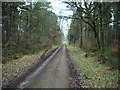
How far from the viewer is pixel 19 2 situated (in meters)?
13.9

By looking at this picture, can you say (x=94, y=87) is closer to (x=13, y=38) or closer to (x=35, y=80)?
(x=35, y=80)

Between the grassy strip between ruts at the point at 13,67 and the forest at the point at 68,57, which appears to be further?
the grassy strip between ruts at the point at 13,67

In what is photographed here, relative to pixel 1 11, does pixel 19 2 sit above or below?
above

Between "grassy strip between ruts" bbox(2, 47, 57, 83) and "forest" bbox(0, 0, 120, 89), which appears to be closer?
"forest" bbox(0, 0, 120, 89)

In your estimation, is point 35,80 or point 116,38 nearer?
point 116,38

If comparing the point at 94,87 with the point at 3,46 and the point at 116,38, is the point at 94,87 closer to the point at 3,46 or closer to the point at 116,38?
the point at 116,38

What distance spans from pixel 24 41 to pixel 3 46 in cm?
355

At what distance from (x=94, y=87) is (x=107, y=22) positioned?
695 centimetres

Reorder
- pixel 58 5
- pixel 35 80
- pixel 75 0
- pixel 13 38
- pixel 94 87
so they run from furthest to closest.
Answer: pixel 13 38 < pixel 75 0 < pixel 58 5 < pixel 35 80 < pixel 94 87

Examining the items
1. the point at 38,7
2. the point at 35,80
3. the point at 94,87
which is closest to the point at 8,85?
the point at 35,80

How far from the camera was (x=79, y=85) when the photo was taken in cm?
543

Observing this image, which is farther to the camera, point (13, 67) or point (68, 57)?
point (68, 57)

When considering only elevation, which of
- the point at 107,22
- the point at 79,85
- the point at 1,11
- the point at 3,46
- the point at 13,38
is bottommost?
the point at 79,85

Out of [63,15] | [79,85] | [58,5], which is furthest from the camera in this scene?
[63,15]
